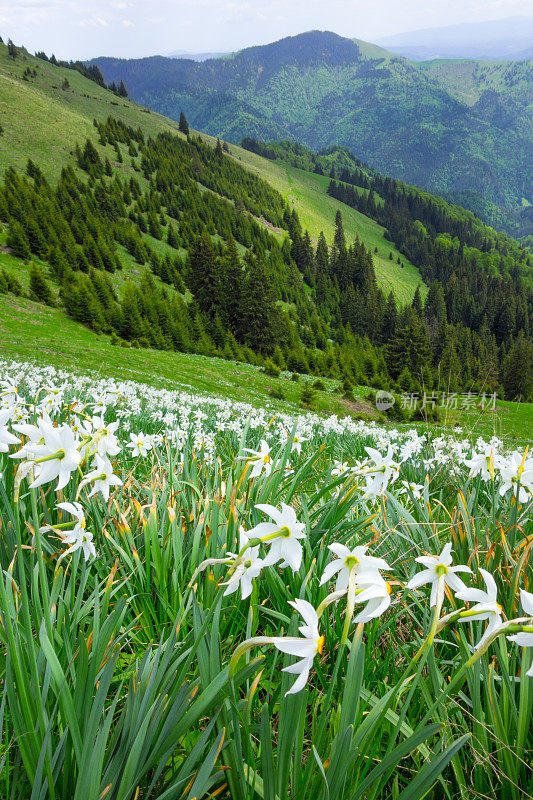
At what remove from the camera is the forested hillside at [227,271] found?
166 ft

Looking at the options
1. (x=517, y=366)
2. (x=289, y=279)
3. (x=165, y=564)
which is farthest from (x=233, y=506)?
(x=289, y=279)

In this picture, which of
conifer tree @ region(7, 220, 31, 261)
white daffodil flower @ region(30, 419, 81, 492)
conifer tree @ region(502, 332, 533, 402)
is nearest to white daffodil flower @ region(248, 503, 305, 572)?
white daffodil flower @ region(30, 419, 81, 492)

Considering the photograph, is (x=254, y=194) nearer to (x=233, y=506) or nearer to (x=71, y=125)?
(x=71, y=125)

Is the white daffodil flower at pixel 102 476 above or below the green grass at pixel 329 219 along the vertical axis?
below

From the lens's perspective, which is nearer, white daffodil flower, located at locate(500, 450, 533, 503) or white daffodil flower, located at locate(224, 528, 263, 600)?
white daffodil flower, located at locate(224, 528, 263, 600)

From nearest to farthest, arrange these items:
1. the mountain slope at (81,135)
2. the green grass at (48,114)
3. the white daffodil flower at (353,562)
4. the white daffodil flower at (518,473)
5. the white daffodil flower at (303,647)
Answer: the white daffodil flower at (303,647) → the white daffodil flower at (353,562) → the white daffodil flower at (518,473) → the green grass at (48,114) → the mountain slope at (81,135)

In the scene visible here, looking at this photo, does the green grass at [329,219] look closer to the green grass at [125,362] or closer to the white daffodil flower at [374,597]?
the green grass at [125,362]

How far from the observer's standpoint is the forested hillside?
50625mm

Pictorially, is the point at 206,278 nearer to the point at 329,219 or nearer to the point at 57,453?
the point at 57,453

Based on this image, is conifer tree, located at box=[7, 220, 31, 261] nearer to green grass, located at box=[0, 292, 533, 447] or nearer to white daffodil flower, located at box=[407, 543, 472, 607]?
green grass, located at box=[0, 292, 533, 447]

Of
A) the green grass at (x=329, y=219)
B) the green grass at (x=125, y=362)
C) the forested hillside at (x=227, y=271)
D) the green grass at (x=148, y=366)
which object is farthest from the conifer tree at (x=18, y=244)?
the green grass at (x=329, y=219)

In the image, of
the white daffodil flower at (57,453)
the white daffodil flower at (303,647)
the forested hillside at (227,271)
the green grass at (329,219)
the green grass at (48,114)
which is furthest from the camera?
the green grass at (329,219)

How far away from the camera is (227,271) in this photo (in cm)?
6103

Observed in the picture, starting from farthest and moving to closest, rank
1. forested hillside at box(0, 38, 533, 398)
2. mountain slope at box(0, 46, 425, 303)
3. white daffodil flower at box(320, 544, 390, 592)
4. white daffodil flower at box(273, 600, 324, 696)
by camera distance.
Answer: mountain slope at box(0, 46, 425, 303), forested hillside at box(0, 38, 533, 398), white daffodil flower at box(320, 544, 390, 592), white daffodil flower at box(273, 600, 324, 696)
